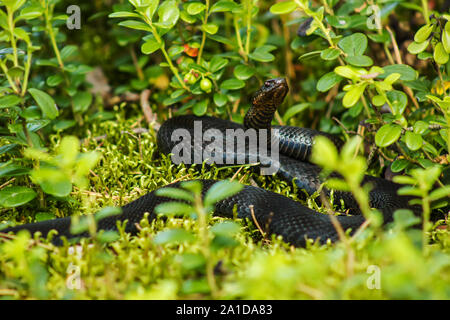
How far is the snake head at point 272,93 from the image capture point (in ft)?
12.4

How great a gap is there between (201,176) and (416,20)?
3276mm

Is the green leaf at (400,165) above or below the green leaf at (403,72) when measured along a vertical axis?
below

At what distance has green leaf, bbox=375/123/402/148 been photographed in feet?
9.87

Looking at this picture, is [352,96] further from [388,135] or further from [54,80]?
[54,80]

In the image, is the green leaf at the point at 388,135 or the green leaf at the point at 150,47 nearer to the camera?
the green leaf at the point at 388,135

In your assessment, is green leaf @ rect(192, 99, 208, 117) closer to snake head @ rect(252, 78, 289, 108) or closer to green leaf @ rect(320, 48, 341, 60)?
snake head @ rect(252, 78, 289, 108)

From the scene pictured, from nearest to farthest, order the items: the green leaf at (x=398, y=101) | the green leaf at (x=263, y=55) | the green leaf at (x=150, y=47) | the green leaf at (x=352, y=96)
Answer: the green leaf at (x=352, y=96) < the green leaf at (x=398, y=101) < the green leaf at (x=150, y=47) < the green leaf at (x=263, y=55)

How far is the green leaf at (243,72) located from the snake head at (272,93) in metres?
0.29

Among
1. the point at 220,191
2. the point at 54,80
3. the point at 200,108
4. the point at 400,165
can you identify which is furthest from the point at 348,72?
the point at 54,80

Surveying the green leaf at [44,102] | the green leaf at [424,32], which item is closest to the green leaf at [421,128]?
the green leaf at [424,32]

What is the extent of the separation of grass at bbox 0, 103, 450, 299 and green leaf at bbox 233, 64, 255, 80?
4.74ft

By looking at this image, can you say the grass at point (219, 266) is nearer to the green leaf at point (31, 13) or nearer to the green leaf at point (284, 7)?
the green leaf at point (31, 13)

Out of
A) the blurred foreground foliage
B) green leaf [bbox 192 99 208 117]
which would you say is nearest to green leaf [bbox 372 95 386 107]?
the blurred foreground foliage

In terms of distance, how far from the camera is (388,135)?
3.05 metres
